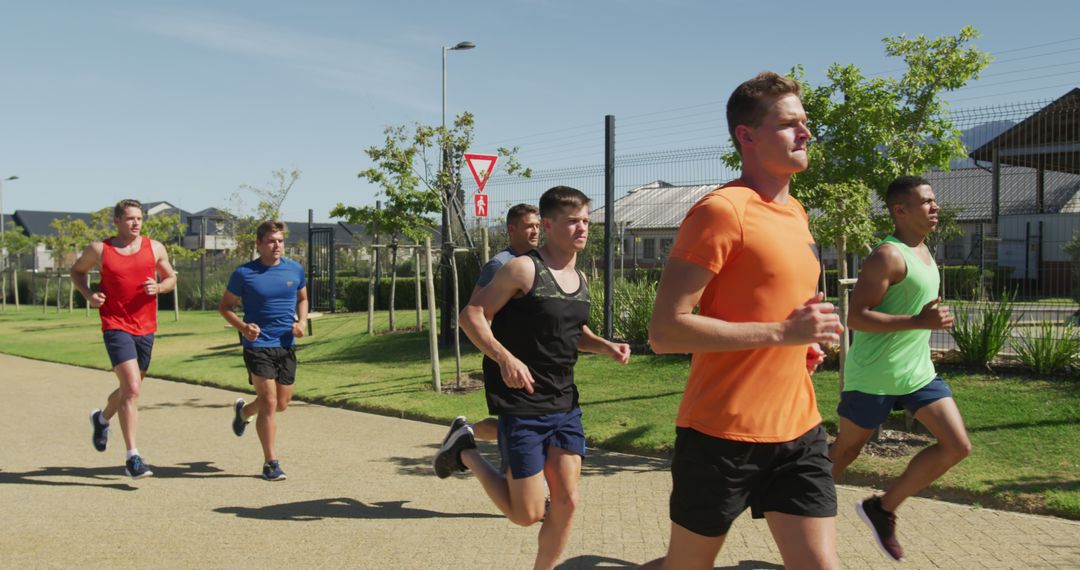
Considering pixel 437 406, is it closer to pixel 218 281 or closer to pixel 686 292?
pixel 686 292

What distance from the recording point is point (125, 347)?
281 inches

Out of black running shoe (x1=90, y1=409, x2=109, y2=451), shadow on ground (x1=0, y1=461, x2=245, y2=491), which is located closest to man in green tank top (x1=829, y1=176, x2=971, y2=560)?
shadow on ground (x1=0, y1=461, x2=245, y2=491)

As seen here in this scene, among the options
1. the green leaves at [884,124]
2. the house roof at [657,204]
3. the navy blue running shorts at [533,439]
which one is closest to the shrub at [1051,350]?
the green leaves at [884,124]

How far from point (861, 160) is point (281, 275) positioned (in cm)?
483

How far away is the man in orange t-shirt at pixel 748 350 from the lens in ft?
8.80

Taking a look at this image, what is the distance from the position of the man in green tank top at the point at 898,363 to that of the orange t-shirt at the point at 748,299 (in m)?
1.75

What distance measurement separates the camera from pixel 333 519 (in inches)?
225

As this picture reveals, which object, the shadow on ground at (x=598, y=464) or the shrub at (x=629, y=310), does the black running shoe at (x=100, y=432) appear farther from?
the shrub at (x=629, y=310)

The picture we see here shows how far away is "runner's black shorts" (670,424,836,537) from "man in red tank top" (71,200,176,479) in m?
5.40

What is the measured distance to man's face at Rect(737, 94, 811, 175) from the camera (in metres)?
2.75

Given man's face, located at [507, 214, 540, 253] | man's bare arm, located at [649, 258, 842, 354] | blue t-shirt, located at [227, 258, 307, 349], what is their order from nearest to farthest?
man's bare arm, located at [649, 258, 842, 354], man's face, located at [507, 214, 540, 253], blue t-shirt, located at [227, 258, 307, 349]

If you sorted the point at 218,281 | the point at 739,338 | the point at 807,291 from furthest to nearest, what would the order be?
the point at 218,281
the point at 807,291
the point at 739,338

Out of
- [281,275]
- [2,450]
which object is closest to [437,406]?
[281,275]

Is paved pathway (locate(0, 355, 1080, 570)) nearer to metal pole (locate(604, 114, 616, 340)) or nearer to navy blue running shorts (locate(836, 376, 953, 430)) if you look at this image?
navy blue running shorts (locate(836, 376, 953, 430))
